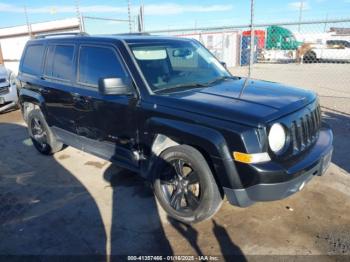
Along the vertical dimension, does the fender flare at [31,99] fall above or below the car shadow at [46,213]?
above

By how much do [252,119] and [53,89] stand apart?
3.24m

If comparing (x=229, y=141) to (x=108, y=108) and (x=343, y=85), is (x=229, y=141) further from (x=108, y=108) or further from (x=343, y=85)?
(x=343, y=85)

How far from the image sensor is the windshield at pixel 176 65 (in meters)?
3.64

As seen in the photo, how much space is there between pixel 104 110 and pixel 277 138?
6.94ft

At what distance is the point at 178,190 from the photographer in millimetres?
3436

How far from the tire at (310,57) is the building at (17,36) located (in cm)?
1712

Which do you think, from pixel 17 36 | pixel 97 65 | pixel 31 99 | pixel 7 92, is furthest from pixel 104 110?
pixel 17 36

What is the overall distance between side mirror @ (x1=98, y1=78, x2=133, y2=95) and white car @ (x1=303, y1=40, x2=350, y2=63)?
22.1 m

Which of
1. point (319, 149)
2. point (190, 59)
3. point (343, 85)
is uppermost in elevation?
point (190, 59)

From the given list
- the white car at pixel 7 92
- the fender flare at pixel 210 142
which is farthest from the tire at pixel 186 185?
the white car at pixel 7 92

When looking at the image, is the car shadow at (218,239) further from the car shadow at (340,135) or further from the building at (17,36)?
the building at (17,36)

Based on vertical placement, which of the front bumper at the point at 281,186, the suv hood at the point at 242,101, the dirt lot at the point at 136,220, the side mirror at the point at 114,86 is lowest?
the dirt lot at the point at 136,220

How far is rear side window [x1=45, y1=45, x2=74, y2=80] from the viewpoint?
4441 millimetres

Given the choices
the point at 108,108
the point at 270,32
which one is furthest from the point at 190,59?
the point at 270,32
